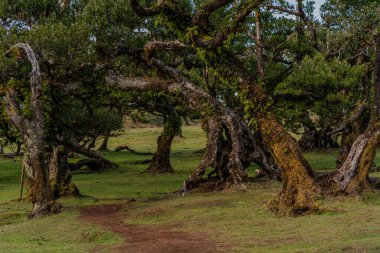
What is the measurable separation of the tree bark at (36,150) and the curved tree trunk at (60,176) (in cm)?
407

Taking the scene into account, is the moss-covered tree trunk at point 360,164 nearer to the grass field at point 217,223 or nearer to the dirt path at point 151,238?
the grass field at point 217,223

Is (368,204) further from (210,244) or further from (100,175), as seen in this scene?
(100,175)

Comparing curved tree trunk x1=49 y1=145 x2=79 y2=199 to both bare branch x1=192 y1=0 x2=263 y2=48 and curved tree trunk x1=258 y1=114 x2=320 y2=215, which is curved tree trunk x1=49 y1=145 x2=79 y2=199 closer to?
bare branch x1=192 y1=0 x2=263 y2=48

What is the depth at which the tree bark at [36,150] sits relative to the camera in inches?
710

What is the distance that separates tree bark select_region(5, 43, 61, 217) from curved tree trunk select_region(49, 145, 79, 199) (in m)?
4.07

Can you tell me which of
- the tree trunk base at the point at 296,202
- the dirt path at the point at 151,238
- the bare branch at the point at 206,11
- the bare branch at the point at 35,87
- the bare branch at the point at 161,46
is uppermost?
the bare branch at the point at 206,11

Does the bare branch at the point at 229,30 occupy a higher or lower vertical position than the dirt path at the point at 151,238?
higher

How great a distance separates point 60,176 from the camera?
76.0ft

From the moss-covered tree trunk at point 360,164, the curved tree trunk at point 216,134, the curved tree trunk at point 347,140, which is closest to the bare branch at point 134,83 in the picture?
the curved tree trunk at point 216,134

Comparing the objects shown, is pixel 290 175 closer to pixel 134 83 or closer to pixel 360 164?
pixel 360 164

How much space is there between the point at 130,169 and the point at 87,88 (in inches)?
566

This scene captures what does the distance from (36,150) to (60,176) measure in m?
5.38

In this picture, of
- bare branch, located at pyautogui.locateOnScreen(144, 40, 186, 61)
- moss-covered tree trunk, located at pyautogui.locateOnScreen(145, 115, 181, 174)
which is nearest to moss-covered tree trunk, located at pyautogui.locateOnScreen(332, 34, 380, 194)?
bare branch, located at pyautogui.locateOnScreen(144, 40, 186, 61)

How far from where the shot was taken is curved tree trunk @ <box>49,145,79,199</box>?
22.5 metres
